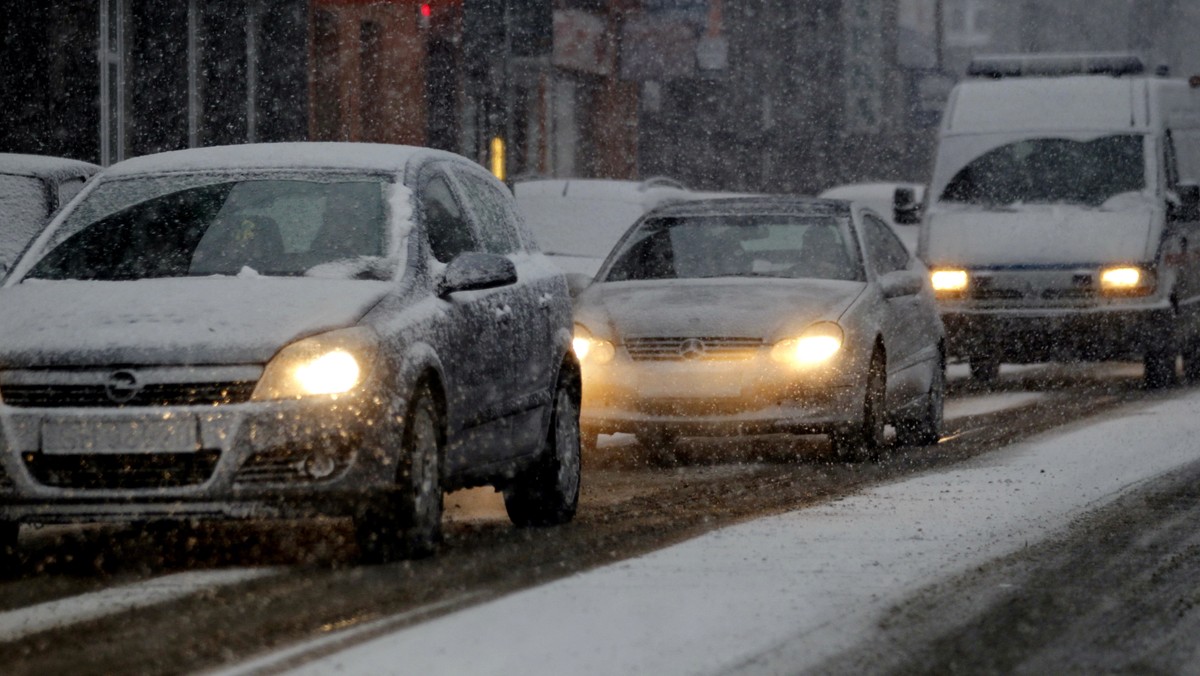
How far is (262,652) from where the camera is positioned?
6.60m

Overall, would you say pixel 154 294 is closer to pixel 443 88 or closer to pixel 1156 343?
pixel 1156 343

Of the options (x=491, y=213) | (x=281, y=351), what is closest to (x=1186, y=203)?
(x=491, y=213)

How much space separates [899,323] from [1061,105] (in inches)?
290

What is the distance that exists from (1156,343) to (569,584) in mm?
12412

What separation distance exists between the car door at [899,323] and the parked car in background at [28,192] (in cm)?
450

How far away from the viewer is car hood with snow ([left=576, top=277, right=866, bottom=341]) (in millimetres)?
13062

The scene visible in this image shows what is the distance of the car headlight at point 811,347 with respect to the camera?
12961 millimetres

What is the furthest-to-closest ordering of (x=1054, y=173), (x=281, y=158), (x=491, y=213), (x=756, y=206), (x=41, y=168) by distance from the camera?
(x=1054, y=173)
(x=756, y=206)
(x=41, y=168)
(x=491, y=213)
(x=281, y=158)

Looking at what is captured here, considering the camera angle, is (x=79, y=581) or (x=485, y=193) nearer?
(x=79, y=581)

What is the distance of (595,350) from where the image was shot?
43.7ft

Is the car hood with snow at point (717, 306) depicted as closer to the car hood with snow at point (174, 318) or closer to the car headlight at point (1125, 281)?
the car hood with snow at point (174, 318)

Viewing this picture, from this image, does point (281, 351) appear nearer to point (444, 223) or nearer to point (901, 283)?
point (444, 223)

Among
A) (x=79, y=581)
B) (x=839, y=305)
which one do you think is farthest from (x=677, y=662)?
(x=839, y=305)

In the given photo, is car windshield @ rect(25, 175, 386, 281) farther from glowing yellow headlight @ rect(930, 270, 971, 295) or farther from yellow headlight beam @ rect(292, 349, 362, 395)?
glowing yellow headlight @ rect(930, 270, 971, 295)
